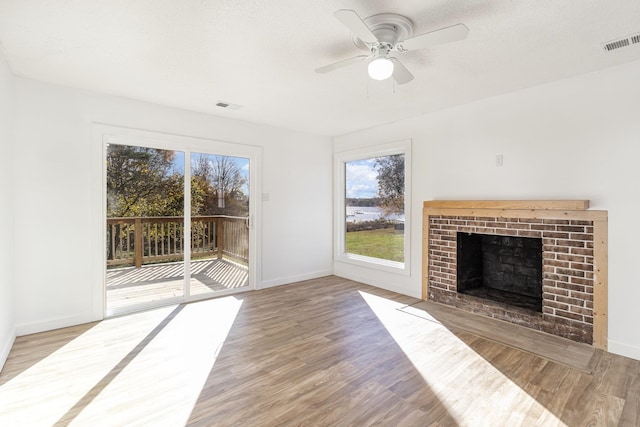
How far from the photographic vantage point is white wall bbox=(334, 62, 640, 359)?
9.14 feet

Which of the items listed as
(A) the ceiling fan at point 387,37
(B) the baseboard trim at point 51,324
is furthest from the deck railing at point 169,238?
(A) the ceiling fan at point 387,37

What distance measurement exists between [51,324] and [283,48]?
3.50 meters

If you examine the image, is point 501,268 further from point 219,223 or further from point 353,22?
point 219,223

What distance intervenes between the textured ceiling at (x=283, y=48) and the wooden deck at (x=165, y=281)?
2.03m

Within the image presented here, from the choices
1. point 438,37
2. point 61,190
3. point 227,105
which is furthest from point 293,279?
point 438,37

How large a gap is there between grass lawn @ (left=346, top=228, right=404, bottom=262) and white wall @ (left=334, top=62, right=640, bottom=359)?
1.36ft

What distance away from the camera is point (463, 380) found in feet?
7.80

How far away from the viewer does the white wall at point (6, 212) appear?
104 inches

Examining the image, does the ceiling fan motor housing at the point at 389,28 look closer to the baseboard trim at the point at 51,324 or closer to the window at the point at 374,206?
the window at the point at 374,206

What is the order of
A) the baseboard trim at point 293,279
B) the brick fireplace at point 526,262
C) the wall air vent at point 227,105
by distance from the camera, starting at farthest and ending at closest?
the baseboard trim at point 293,279, the wall air vent at point 227,105, the brick fireplace at point 526,262

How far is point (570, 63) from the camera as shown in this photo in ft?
9.07

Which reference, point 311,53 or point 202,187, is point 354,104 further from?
point 202,187

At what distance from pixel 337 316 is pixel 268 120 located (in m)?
2.83

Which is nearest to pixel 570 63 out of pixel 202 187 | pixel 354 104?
pixel 354 104
